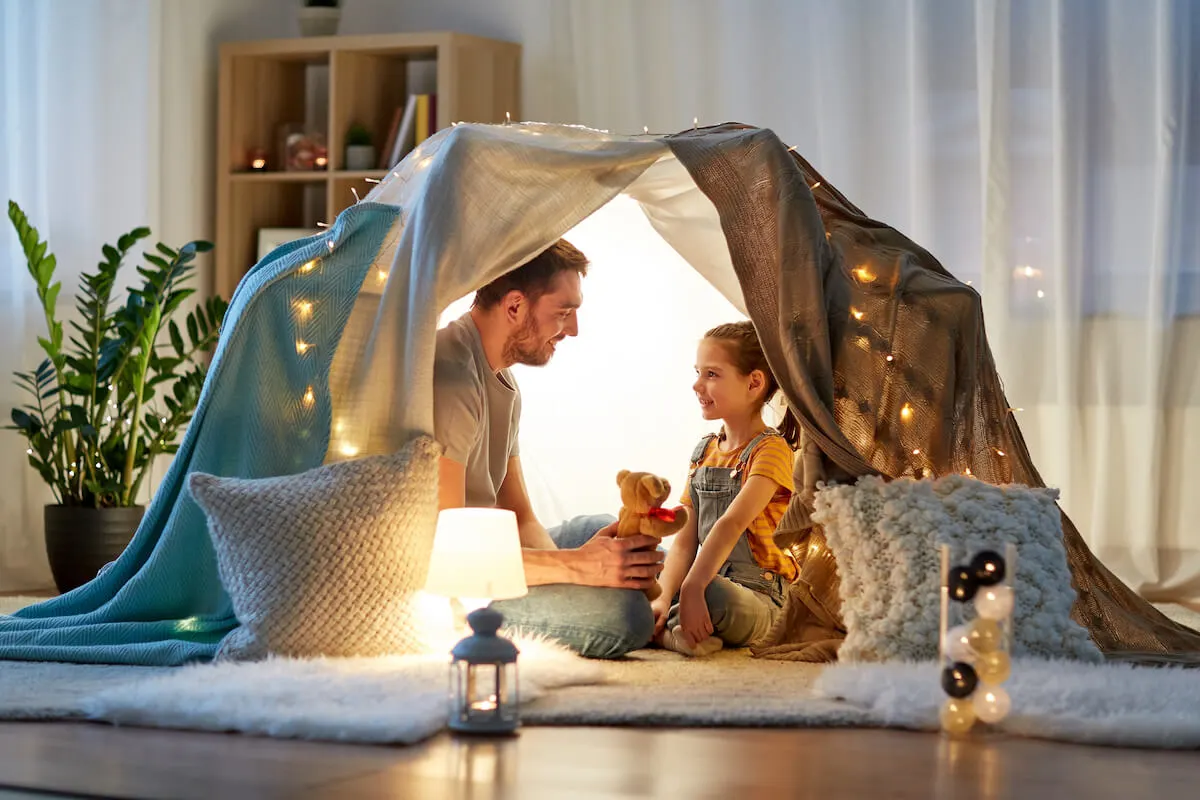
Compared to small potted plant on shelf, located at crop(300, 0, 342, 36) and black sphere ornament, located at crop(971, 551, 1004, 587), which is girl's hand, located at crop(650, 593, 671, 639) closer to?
black sphere ornament, located at crop(971, 551, 1004, 587)

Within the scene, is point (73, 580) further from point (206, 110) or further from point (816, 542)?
point (816, 542)

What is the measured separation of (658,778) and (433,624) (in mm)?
899

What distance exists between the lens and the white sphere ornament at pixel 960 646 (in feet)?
7.53

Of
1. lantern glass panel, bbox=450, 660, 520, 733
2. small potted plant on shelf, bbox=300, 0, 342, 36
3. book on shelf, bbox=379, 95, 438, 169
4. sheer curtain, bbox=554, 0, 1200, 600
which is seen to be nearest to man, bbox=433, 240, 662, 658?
lantern glass panel, bbox=450, 660, 520, 733

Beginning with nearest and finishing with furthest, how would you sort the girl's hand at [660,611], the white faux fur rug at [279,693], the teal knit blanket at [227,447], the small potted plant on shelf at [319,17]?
the white faux fur rug at [279,693] < the teal knit blanket at [227,447] < the girl's hand at [660,611] < the small potted plant on shelf at [319,17]

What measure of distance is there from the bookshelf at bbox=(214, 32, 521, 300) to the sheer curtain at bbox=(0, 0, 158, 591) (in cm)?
32

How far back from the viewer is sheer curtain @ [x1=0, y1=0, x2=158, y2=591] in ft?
15.1

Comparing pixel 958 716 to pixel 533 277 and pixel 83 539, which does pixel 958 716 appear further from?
pixel 83 539

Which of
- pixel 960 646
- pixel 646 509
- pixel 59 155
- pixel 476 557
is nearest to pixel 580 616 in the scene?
pixel 646 509

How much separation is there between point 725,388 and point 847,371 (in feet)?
1.22

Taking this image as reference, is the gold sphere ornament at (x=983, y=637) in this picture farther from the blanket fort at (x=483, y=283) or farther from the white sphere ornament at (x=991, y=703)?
the blanket fort at (x=483, y=283)

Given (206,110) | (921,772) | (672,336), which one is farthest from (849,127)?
(921,772)

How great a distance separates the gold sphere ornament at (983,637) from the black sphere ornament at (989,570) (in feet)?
0.20

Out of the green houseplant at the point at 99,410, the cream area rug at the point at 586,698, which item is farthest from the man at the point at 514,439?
the green houseplant at the point at 99,410
